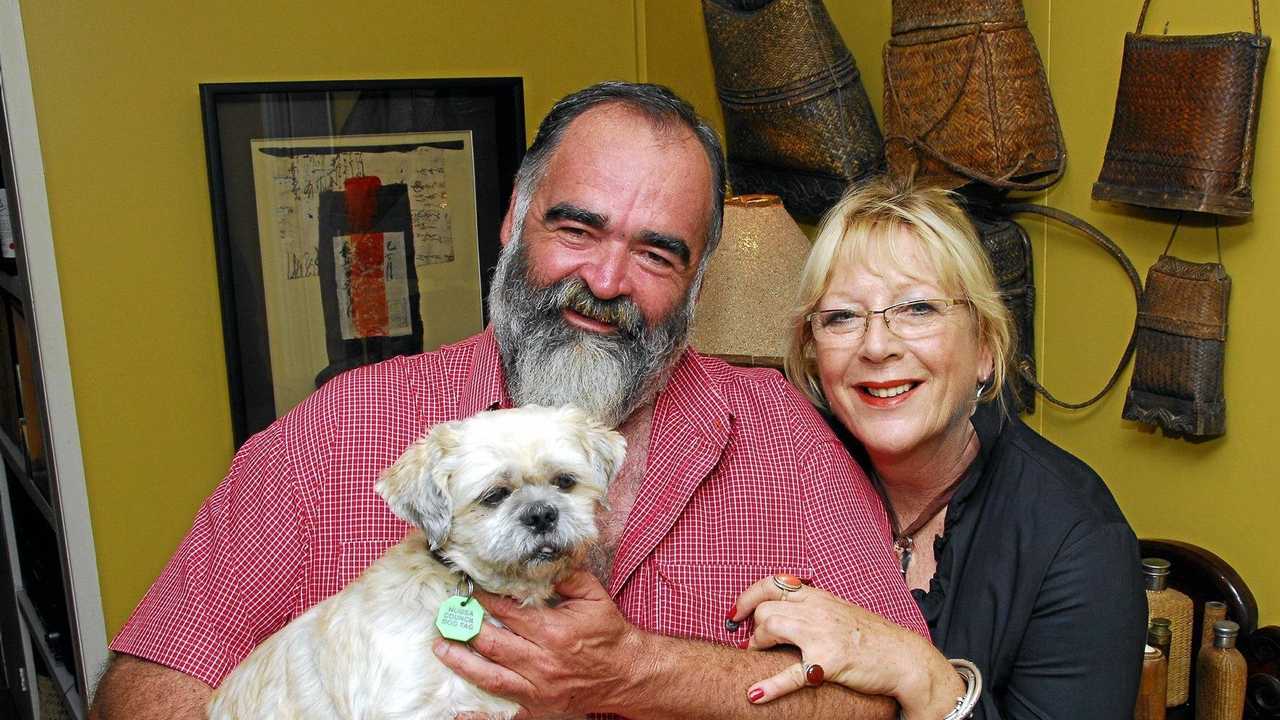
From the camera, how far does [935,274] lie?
2.07 meters

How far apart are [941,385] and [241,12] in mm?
2371

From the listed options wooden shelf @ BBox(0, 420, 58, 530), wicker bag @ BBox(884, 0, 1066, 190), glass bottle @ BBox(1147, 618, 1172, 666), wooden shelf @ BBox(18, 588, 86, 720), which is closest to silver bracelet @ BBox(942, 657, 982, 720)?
glass bottle @ BBox(1147, 618, 1172, 666)

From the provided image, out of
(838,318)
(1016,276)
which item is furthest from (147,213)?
(1016,276)

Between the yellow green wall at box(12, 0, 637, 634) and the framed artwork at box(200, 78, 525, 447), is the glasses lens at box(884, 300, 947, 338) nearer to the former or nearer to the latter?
the framed artwork at box(200, 78, 525, 447)

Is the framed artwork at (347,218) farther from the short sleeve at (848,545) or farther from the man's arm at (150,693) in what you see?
the short sleeve at (848,545)

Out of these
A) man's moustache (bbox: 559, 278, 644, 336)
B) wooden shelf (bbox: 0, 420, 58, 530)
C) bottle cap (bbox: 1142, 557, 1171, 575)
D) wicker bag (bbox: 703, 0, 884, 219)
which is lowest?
wooden shelf (bbox: 0, 420, 58, 530)

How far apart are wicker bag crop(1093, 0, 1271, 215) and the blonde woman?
1.40ft

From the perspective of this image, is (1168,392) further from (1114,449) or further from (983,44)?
(983,44)

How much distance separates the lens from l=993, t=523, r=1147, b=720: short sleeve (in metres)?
1.92

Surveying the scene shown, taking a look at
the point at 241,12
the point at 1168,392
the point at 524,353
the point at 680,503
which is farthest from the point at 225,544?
the point at 241,12

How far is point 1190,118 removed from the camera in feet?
7.16

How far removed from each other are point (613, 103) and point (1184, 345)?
1.23m

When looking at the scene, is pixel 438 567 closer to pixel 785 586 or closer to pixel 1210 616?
pixel 785 586

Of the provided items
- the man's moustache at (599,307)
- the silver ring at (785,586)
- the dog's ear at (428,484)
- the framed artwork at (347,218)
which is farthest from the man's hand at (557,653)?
the framed artwork at (347,218)
